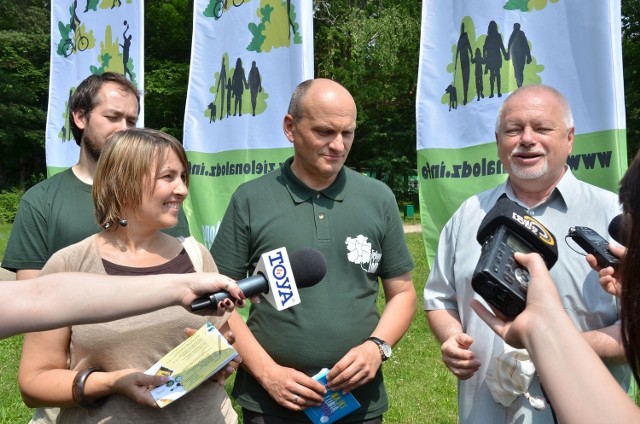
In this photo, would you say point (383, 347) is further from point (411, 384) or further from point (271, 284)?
point (411, 384)

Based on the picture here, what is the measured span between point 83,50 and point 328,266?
16.6ft

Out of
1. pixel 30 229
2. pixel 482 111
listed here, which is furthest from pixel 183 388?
pixel 482 111

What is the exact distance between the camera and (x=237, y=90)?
553 centimetres

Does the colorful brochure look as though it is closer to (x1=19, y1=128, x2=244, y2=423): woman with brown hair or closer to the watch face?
(x1=19, y1=128, x2=244, y2=423): woman with brown hair

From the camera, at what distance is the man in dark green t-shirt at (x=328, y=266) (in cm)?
291

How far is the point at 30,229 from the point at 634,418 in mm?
2431

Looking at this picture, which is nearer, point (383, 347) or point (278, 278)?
point (278, 278)

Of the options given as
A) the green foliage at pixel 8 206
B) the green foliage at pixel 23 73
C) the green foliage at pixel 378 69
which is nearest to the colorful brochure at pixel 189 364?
the green foliage at pixel 8 206

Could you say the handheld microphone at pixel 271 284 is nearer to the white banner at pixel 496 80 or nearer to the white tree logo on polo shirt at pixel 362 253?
the white tree logo on polo shirt at pixel 362 253

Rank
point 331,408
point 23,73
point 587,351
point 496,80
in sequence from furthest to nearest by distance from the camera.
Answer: point 23,73 → point 496,80 → point 331,408 → point 587,351

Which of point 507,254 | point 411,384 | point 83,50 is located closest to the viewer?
point 507,254

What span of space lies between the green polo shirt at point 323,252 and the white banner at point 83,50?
11.6 feet

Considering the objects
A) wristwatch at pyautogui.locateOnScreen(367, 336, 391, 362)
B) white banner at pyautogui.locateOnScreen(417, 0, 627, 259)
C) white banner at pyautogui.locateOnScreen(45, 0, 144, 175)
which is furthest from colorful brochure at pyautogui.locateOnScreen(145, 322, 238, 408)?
white banner at pyautogui.locateOnScreen(45, 0, 144, 175)

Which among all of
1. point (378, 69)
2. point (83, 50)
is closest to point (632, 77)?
point (378, 69)
